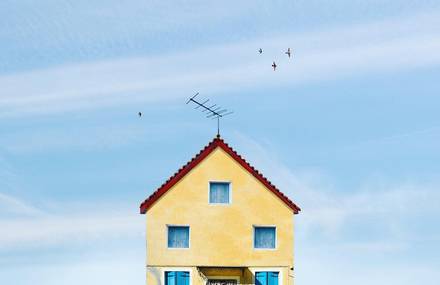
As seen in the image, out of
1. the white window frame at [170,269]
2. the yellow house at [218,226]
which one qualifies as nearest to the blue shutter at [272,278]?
the yellow house at [218,226]

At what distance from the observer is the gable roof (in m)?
59.7

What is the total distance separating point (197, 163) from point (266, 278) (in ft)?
32.9

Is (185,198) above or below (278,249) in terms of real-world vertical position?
above

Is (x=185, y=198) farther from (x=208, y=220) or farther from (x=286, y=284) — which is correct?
(x=286, y=284)

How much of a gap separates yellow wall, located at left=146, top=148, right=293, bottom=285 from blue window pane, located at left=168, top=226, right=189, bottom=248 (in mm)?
385

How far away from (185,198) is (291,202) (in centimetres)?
809

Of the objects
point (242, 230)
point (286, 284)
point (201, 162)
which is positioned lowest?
point (286, 284)

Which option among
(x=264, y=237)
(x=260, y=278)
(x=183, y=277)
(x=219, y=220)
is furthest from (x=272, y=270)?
(x=183, y=277)

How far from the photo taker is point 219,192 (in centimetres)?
6022

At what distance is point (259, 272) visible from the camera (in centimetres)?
5950

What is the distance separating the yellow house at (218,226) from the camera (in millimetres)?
59250

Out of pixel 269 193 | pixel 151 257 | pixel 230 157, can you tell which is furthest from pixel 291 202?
pixel 151 257

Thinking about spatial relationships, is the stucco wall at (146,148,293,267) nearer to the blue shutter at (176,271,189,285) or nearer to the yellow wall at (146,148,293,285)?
the yellow wall at (146,148,293,285)

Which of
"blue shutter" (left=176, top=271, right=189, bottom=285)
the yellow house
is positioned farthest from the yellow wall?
"blue shutter" (left=176, top=271, right=189, bottom=285)
